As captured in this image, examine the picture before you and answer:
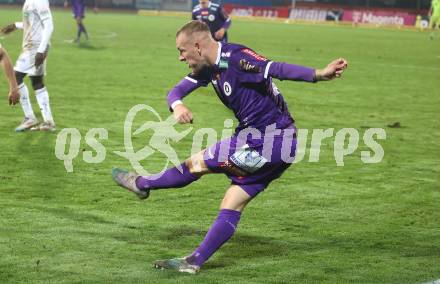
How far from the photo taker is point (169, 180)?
755 centimetres

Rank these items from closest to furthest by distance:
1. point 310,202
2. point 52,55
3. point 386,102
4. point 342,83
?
1. point 310,202
2. point 386,102
3. point 342,83
4. point 52,55

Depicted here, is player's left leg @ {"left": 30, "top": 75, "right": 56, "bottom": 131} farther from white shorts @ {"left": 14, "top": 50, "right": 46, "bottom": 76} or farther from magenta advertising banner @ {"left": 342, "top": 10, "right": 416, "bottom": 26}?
magenta advertising banner @ {"left": 342, "top": 10, "right": 416, "bottom": 26}

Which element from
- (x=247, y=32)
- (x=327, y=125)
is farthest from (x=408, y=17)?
(x=327, y=125)

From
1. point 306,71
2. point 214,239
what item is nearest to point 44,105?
point 214,239

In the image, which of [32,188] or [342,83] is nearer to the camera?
[32,188]

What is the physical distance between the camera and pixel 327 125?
1557 cm

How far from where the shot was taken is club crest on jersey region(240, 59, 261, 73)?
6848 millimetres

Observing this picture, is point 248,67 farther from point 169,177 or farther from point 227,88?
point 169,177

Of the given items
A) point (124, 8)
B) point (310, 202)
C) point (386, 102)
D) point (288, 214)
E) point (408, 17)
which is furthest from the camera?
point (124, 8)

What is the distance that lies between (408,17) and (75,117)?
4818 centimetres

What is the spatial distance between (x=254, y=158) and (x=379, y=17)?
184ft

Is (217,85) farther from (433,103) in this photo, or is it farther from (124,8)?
(124,8)

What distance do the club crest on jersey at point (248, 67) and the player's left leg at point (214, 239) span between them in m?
1.00

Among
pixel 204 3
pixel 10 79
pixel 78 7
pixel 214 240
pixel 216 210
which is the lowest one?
pixel 78 7
